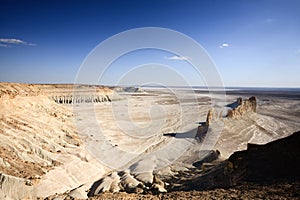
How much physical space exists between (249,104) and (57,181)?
33.0 metres

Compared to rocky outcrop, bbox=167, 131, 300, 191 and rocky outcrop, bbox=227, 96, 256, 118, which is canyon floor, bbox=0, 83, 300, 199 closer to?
rocky outcrop, bbox=167, 131, 300, 191

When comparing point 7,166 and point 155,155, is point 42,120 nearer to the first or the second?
point 7,166

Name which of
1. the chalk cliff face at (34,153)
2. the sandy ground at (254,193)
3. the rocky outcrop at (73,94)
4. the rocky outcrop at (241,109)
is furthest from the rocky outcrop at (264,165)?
the rocky outcrop at (73,94)

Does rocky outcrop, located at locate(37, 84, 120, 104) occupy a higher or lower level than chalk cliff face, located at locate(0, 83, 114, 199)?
higher

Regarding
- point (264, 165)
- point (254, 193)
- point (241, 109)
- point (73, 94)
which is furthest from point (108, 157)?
point (73, 94)

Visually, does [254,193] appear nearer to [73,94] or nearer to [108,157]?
[108,157]

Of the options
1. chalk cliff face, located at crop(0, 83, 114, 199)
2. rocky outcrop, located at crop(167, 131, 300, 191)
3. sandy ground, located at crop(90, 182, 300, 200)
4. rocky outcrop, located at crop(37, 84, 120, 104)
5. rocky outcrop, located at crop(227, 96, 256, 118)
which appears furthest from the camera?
rocky outcrop, located at crop(37, 84, 120, 104)

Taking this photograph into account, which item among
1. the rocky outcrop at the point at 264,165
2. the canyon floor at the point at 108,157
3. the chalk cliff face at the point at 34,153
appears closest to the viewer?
the rocky outcrop at the point at 264,165

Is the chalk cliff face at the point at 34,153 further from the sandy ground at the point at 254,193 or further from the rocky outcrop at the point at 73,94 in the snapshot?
the rocky outcrop at the point at 73,94

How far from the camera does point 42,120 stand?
18.5 metres

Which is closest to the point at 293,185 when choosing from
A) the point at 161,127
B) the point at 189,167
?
the point at 189,167

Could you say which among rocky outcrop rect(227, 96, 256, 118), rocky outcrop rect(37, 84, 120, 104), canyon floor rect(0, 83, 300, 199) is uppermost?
rocky outcrop rect(37, 84, 120, 104)

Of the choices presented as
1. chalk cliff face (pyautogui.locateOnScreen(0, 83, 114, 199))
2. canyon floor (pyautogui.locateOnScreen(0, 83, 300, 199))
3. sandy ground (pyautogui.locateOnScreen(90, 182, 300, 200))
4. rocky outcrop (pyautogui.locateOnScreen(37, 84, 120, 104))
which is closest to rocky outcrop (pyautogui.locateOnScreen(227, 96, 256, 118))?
canyon floor (pyautogui.locateOnScreen(0, 83, 300, 199))

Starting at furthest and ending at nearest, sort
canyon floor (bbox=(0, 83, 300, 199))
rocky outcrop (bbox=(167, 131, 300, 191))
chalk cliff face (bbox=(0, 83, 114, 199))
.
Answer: chalk cliff face (bbox=(0, 83, 114, 199)) < canyon floor (bbox=(0, 83, 300, 199)) < rocky outcrop (bbox=(167, 131, 300, 191))
